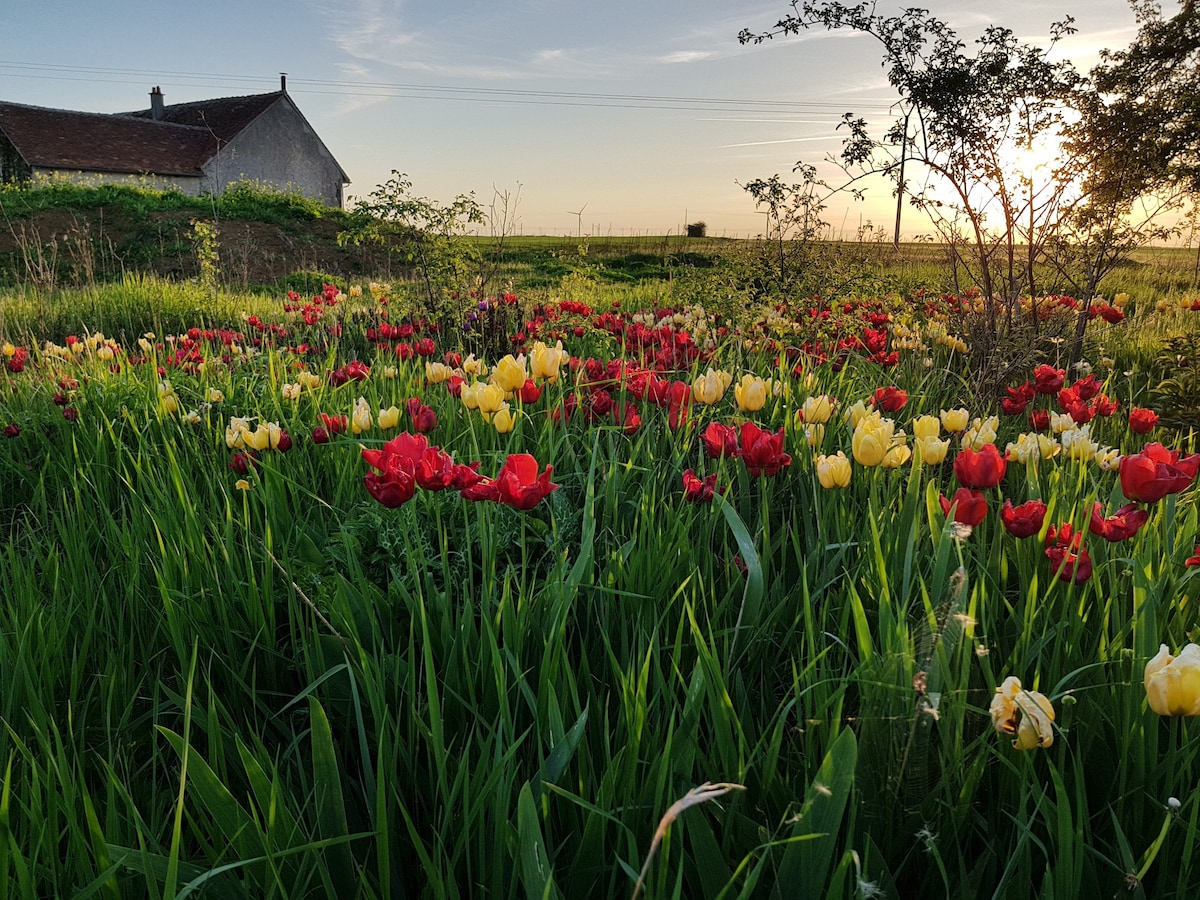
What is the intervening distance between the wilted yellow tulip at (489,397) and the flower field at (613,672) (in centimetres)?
1

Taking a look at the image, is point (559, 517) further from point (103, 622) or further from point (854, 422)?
point (103, 622)

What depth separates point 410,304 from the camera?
652cm

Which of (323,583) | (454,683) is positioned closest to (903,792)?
(454,683)

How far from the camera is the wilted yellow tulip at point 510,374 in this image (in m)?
2.19

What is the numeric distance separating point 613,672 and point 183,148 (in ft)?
129

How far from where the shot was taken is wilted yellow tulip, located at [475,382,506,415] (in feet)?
6.65

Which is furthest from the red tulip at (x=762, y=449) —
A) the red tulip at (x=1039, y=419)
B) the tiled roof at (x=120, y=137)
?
the tiled roof at (x=120, y=137)

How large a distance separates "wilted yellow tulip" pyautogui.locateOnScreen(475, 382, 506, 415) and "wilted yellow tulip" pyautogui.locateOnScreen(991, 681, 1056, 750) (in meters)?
1.37

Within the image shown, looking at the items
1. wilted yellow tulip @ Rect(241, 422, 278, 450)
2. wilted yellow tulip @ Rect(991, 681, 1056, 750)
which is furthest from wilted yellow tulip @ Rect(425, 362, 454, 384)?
wilted yellow tulip @ Rect(991, 681, 1056, 750)

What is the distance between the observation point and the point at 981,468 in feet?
5.77

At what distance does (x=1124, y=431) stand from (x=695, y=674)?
3.37 meters

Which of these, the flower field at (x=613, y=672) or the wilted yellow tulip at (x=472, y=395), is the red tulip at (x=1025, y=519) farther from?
the wilted yellow tulip at (x=472, y=395)

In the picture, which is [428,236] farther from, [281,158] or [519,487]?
[281,158]

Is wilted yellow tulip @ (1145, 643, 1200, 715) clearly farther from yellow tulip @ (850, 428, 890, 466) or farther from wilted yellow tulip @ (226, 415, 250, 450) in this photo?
wilted yellow tulip @ (226, 415, 250, 450)
